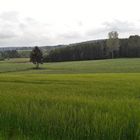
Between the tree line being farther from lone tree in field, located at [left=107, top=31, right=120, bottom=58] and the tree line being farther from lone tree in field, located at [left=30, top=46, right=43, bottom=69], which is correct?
lone tree in field, located at [left=30, top=46, right=43, bottom=69]

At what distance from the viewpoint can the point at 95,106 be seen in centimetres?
1262

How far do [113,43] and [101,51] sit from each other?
7.53m

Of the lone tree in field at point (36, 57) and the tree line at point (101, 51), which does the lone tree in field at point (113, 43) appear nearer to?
the tree line at point (101, 51)

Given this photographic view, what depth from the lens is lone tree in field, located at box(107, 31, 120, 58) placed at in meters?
153

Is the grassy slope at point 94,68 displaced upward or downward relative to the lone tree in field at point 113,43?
downward

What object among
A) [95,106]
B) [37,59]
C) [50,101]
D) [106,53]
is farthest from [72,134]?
[106,53]

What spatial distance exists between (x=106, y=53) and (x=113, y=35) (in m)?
8.54

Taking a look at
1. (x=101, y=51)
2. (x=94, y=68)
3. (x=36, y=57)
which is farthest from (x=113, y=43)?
(x=94, y=68)

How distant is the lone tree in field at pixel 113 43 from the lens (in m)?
153

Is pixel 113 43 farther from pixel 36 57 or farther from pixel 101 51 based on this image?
pixel 36 57

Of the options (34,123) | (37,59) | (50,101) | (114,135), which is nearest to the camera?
(114,135)

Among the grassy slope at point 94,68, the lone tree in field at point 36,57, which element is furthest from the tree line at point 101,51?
the grassy slope at point 94,68

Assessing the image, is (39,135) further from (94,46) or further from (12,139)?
(94,46)

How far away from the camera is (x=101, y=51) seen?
160 meters
